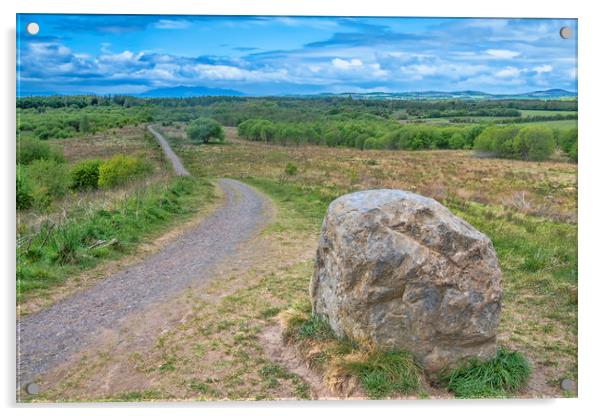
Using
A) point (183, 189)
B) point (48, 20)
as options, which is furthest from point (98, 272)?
point (48, 20)

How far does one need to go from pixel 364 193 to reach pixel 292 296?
3463 millimetres

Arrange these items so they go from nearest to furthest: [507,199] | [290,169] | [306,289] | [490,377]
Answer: [490,377] < [507,199] < [306,289] < [290,169]

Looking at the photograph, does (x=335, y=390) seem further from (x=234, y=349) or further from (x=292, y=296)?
(x=292, y=296)

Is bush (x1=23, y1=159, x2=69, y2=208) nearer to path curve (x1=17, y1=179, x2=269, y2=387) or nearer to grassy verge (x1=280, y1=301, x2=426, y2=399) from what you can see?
path curve (x1=17, y1=179, x2=269, y2=387)

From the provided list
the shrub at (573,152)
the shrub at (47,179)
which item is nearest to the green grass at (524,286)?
the shrub at (573,152)

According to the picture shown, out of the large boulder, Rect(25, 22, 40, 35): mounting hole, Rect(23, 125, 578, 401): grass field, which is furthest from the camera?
Rect(25, 22, 40, 35): mounting hole

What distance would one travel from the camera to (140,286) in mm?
10492

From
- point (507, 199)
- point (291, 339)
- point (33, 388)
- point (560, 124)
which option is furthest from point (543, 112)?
point (33, 388)

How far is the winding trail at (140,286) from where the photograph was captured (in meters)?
7.92

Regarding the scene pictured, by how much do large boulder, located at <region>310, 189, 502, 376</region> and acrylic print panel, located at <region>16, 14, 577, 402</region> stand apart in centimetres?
2

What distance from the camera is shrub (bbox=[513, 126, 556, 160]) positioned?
9.14 metres

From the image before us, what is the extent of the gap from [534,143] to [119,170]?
7.20 meters

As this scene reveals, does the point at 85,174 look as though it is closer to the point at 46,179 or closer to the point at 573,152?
the point at 46,179

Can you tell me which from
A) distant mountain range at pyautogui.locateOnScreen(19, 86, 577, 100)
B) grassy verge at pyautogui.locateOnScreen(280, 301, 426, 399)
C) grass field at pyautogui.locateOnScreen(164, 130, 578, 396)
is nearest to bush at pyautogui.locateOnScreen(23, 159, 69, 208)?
distant mountain range at pyautogui.locateOnScreen(19, 86, 577, 100)
